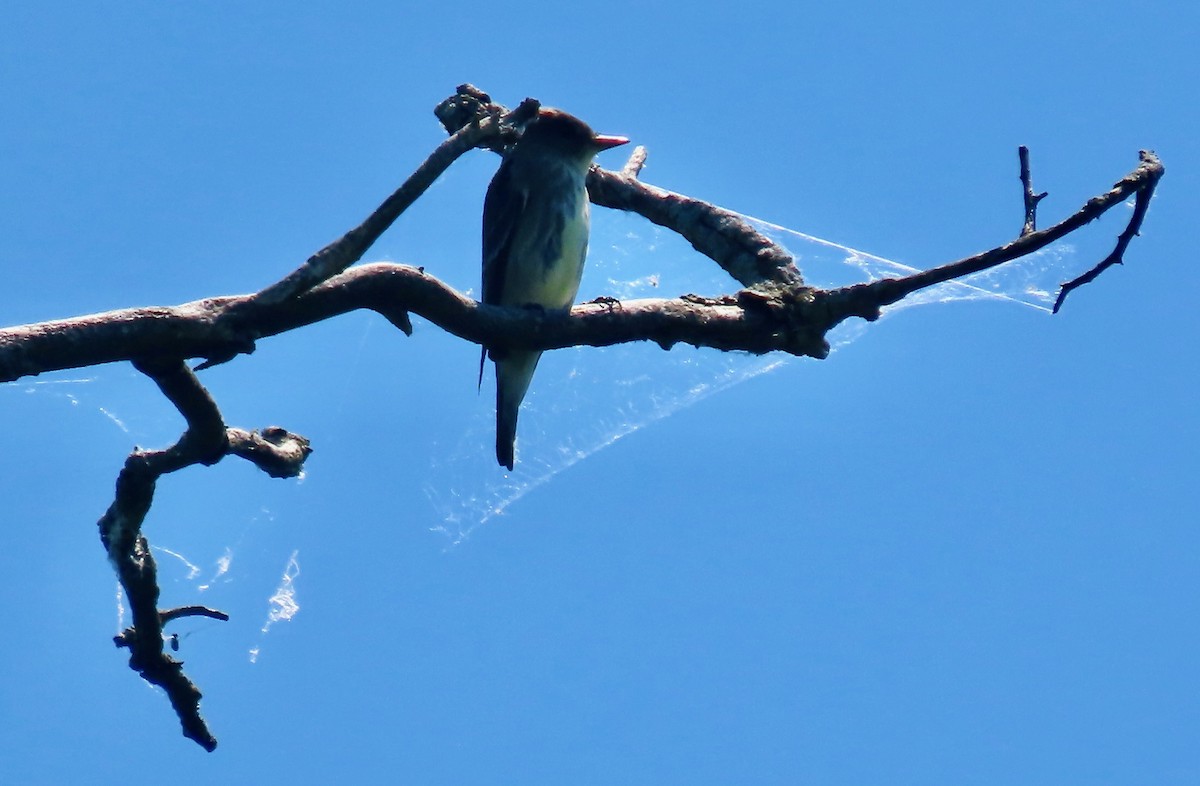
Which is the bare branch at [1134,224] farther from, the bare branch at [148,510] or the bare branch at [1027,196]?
the bare branch at [148,510]

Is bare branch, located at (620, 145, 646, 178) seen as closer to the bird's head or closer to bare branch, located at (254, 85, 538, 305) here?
the bird's head

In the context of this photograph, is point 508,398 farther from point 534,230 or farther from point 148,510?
point 148,510

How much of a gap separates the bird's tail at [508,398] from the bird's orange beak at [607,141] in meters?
1.08

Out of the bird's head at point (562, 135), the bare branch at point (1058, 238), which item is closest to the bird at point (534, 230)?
the bird's head at point (562, 135)

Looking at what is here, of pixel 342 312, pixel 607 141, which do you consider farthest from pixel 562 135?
pixel 342 312

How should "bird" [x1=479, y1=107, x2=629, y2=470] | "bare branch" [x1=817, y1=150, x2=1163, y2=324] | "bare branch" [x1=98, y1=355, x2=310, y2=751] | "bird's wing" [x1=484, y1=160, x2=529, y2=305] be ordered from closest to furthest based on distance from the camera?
1. "bare branch" [x1=817, y1=150, x2=1163, y2=324]
2. "bare branch" [x1=98, y1=355, x2=310, y2=751]
3. "bird" [x1=479, y1=107, x2=629, y2=470]
4. "bird's wing" [x1=484, y1=160, x2=529, y2=305]

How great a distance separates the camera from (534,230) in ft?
18.4

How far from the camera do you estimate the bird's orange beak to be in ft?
19.2

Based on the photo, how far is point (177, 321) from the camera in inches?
129

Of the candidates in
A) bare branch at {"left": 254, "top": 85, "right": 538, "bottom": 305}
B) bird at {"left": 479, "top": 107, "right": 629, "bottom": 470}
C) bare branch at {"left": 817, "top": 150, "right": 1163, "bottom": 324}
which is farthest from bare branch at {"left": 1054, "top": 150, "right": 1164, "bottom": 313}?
bird at {"left": 479, "top": 107, "right": 629, "bottom": 470}

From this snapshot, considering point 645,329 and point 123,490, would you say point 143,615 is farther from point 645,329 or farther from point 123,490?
point 645,329

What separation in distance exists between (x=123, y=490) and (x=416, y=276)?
1238mm

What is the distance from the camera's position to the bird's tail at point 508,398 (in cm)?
574

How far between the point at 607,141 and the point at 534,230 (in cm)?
67
